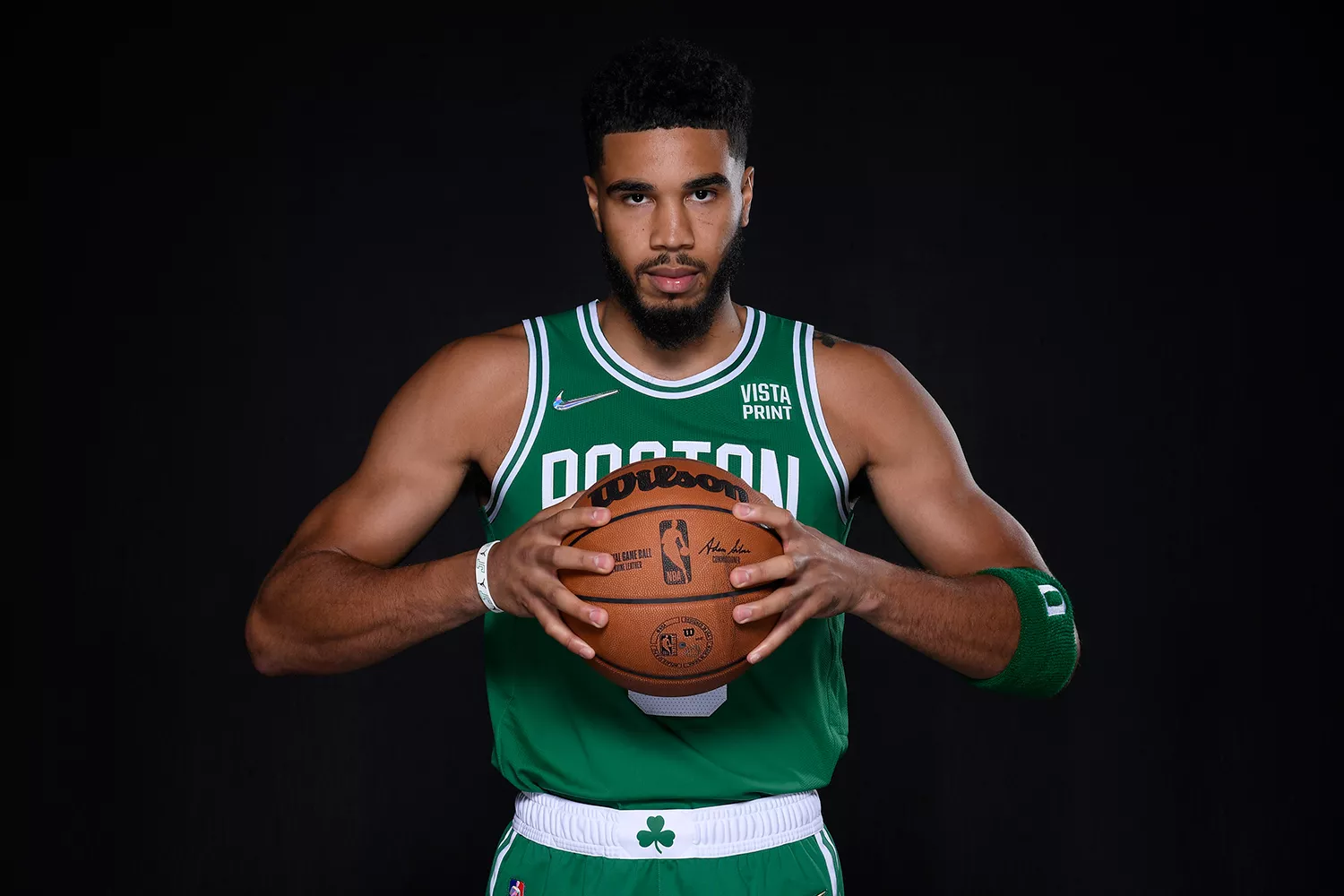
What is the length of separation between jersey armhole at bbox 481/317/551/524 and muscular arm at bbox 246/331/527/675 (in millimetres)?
19

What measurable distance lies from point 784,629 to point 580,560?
0.91 ft

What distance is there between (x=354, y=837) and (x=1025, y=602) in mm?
2404

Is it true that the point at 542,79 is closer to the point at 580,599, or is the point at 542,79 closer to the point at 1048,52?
the point at 1048,52

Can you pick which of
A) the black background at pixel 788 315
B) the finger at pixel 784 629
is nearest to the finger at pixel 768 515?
the finger at pixel 784 629

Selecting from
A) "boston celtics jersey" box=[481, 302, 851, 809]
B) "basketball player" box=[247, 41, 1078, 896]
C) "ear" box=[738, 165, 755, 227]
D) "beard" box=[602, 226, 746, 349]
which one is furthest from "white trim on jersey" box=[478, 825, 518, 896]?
"ear" box=[738, 165, 755, 227]

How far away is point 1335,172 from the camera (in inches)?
155

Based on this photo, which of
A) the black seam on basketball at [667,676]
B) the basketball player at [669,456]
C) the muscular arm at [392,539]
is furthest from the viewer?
the basketball player at [669,456]

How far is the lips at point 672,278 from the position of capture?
7.28ft

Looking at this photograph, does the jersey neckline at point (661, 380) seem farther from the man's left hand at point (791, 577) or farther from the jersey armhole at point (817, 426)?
the man's left hand at point (791, 577)

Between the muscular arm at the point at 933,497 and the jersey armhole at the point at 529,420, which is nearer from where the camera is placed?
the muscular arm at the point at 933,497

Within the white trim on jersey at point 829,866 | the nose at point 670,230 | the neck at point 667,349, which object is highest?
the nose at point 670,230

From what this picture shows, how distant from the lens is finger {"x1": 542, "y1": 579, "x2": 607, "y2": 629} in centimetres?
171

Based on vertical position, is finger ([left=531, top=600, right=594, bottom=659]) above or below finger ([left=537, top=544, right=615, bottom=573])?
below

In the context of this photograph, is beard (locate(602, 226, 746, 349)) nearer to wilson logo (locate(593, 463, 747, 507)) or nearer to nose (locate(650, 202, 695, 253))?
nose (locate(650, 202, 695, 253))
